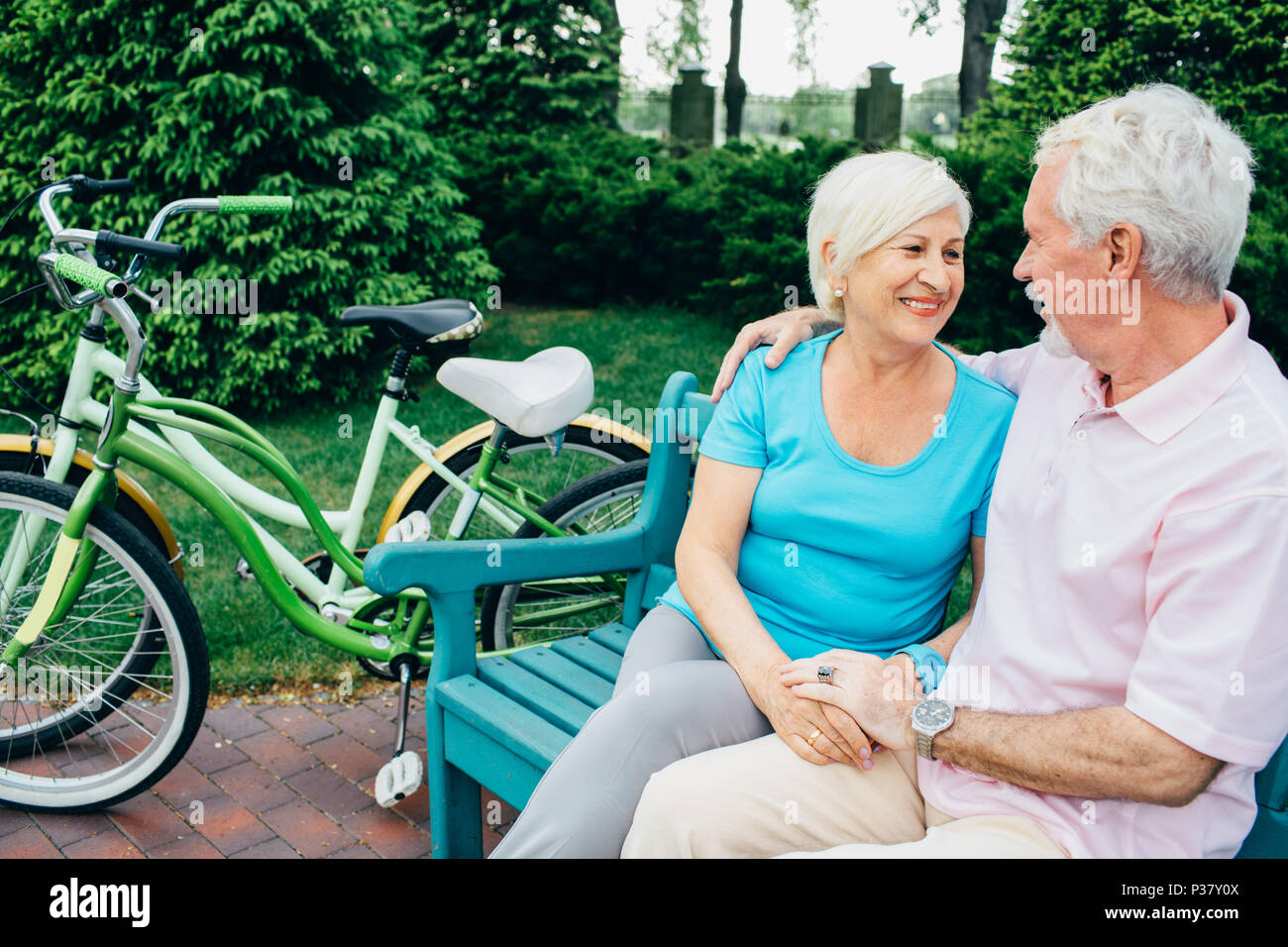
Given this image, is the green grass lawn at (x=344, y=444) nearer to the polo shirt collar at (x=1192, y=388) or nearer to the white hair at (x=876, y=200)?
the white hair at (x=876, y=200)

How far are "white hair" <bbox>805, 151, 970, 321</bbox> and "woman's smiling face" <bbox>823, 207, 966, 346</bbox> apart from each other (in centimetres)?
2

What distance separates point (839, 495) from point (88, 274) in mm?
1839

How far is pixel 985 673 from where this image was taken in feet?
5.94

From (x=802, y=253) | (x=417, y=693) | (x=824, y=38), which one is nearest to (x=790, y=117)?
(x=824, y=38)

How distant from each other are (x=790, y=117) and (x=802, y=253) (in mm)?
22477

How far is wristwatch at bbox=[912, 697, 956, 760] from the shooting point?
→ 172cm

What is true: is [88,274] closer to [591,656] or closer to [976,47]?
[591,656]

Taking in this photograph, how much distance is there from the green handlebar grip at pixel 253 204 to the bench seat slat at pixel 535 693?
1274mm

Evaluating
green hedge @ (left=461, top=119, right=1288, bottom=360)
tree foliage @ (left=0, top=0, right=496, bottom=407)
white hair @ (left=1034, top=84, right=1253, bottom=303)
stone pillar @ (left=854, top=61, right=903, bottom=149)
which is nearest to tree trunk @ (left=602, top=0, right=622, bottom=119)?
green hedge @ (left=461, top=119, right=1288, bottom=360)

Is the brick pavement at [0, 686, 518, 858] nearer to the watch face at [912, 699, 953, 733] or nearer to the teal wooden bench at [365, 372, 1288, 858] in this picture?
the teal wooden bench at [365, 372, 1288, 858]

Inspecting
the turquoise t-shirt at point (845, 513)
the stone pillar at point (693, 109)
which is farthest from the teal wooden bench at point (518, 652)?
the stone pillar at point (693, 109)
